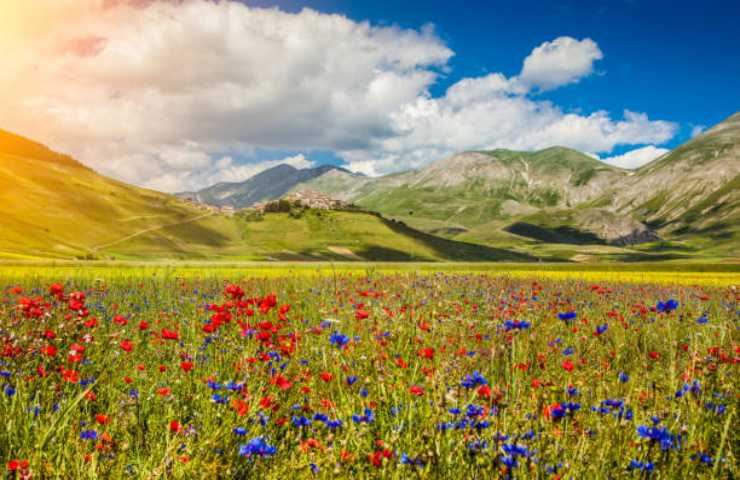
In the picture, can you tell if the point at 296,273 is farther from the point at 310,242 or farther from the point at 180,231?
the point at 180,231

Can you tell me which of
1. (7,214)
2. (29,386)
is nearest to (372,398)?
(29,386)

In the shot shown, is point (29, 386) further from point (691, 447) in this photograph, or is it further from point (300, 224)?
point (300, 224)

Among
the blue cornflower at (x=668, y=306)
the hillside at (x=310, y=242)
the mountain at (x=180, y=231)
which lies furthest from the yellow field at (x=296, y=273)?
the hillside at (x=310, y=242)

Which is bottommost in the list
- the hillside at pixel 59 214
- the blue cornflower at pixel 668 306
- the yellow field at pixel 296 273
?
the yellow field at pixel 296 273

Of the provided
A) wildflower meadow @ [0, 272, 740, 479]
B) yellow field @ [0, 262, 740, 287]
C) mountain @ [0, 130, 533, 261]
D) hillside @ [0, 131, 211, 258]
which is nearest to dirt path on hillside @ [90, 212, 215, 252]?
mountain @ [0, 130, 533, 261]

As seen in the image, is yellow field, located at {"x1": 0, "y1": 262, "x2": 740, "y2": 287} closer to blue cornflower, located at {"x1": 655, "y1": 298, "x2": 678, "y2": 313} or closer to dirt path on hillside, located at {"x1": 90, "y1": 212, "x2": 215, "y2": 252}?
blue cornflower, located at {"x1": 655, "y1": 298, "x2": 678, "y2": 313}

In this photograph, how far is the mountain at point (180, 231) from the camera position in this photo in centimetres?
13350

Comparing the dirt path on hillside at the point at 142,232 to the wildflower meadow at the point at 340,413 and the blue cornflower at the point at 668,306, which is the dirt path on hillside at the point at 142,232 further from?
the blue cornflower at the point at 668,306

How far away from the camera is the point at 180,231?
166875 millimetres

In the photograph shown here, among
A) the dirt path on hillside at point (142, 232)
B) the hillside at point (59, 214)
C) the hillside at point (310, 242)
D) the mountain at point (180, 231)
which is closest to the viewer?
the hillside at point (59, 214)

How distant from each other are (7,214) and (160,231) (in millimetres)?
41929

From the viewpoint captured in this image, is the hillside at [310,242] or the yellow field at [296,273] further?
the hillside at [310,242]

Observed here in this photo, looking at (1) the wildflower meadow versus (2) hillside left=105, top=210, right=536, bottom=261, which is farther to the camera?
(2) hillside left=105, top=210, right=536, bottom=261

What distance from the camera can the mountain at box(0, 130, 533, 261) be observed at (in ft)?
438
